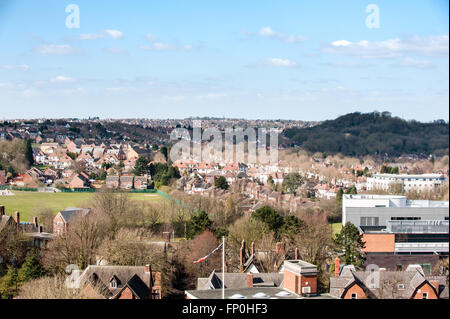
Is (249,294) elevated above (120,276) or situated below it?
above

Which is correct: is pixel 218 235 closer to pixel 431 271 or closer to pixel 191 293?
pixel 431 271

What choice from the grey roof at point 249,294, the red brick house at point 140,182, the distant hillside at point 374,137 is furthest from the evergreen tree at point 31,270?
the distant hillside at point 374,137

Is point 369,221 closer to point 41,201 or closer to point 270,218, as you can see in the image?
point 270,218

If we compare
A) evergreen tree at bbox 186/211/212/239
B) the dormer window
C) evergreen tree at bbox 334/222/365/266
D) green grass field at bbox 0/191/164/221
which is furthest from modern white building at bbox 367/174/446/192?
the dormer window

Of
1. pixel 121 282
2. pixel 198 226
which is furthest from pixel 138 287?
pixel 198 226

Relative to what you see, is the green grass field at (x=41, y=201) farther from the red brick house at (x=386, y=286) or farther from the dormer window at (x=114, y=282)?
the red brick house at (x=386, y=286)

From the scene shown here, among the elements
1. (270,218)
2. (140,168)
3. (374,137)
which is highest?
(374,137)
